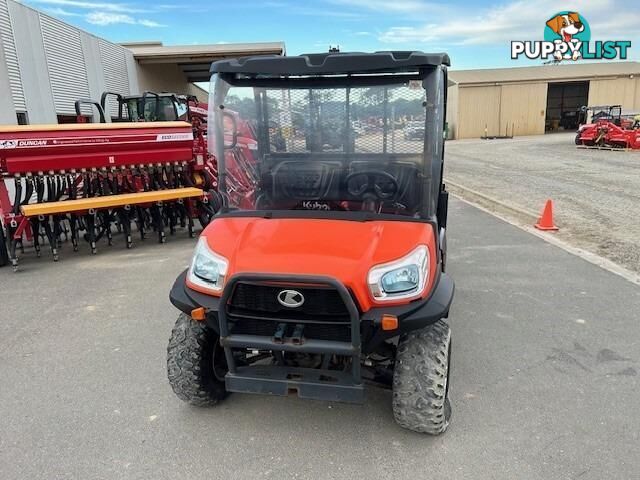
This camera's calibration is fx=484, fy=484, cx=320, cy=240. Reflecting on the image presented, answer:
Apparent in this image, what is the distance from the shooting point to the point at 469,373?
3.39 meters

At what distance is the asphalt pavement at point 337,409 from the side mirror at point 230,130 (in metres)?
1.69

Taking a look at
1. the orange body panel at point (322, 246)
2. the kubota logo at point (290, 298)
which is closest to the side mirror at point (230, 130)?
the orange body panel at point (322, 246)

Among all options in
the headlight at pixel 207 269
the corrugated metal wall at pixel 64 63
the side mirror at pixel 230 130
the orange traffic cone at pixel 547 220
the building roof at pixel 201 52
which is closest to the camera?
the headlight at pixel 207 269

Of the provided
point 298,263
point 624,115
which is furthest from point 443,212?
point 624,115

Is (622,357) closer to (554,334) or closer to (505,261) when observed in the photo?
(554,334)

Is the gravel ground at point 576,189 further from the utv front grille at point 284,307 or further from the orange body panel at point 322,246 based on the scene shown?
the utv front grille at point 284,307

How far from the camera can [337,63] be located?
9.29ft

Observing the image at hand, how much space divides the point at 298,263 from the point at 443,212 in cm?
137

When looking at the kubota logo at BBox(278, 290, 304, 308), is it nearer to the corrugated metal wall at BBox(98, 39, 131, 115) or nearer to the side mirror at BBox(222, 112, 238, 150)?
the side mirror at BBox(222, 112, 238, 150)

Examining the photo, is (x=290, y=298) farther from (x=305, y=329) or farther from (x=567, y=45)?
(x=567, y=45)

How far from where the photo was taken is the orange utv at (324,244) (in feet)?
8.18

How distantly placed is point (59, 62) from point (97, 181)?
8595mm

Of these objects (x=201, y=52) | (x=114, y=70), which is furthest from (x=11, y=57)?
(x=201, y=52)

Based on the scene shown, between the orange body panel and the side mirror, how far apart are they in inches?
24.7
